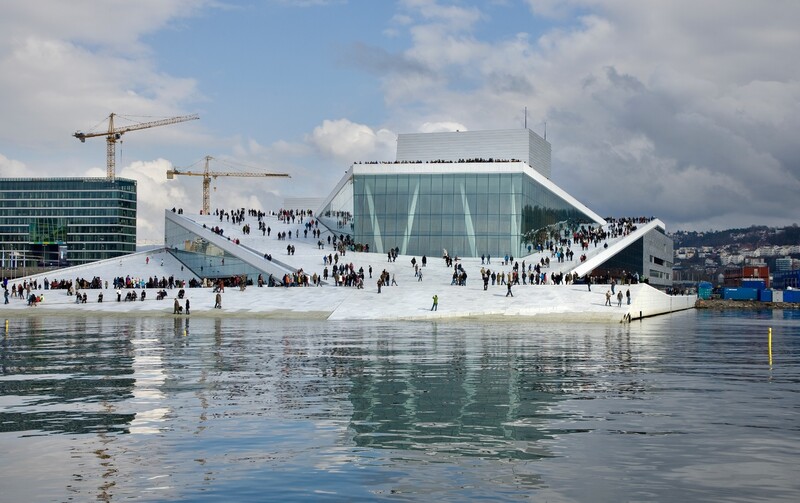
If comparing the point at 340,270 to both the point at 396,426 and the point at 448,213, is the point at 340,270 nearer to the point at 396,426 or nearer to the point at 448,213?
the point at 448,213

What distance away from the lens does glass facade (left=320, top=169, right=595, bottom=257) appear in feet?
236

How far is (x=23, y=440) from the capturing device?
11.6 metres

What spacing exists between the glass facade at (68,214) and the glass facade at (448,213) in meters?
106

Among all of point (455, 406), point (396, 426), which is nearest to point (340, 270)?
point (455, 406)

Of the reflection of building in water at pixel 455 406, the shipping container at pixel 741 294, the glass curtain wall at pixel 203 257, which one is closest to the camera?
the reflection of building in water at pixel 455 406

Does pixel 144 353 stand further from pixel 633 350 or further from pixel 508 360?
pixel 633 350

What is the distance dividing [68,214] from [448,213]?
11575 cm

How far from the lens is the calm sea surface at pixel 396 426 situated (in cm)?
930

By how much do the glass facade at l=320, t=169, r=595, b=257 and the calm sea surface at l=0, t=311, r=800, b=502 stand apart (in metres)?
46.5

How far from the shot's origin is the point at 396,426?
41.6 ft

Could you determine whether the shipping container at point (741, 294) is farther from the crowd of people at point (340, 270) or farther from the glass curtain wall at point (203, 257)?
the glass curtain wall at point (203, 257)

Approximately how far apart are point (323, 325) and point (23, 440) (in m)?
30.0

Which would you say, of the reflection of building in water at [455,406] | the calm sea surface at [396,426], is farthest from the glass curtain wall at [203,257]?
the reflection of building in water at [455,406]

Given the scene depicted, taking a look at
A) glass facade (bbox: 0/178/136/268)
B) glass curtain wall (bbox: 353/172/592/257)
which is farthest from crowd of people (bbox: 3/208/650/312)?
glass facade (bbox: 0/178/136/268)
